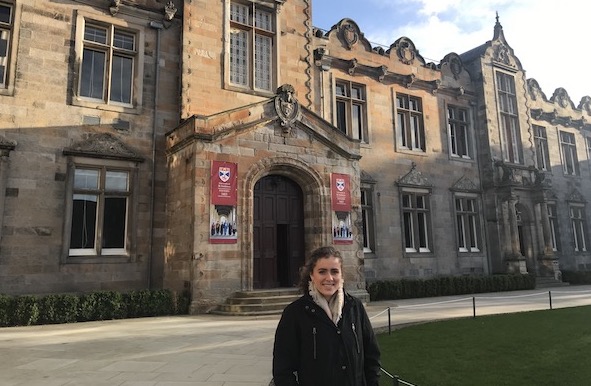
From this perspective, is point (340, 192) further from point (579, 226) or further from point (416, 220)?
point (579, 226)

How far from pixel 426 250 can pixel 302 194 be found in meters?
8.36

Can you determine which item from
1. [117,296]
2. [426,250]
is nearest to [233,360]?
[117,296]

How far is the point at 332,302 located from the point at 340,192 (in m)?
12.3

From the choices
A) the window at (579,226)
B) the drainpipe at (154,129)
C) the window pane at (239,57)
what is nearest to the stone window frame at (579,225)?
the window at (579,226)

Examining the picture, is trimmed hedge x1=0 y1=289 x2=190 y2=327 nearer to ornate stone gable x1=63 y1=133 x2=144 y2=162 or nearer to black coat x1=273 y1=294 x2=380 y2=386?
ornate stone gable x1=63 y1=133 x2=144 y2=162

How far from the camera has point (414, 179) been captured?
21.0 metres

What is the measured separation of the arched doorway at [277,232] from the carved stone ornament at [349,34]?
8.65m

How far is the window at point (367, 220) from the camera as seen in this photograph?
19484 mm

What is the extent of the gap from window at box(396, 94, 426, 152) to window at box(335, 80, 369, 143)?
2.09 metres

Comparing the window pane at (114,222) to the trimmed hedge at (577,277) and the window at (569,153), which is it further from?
the window at (569,153)

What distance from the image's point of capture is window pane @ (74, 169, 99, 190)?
44.8 feet

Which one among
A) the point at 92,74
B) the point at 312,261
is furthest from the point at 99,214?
the point at 312,261

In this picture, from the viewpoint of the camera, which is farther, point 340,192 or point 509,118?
point 509,118

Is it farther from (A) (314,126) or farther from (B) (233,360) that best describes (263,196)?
(B) (233,360)
